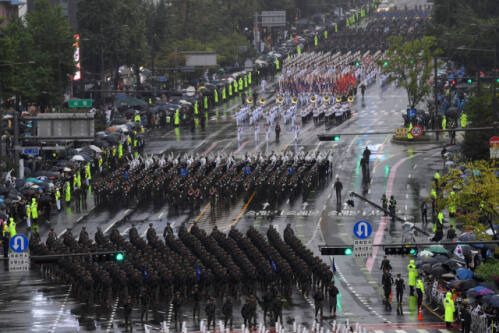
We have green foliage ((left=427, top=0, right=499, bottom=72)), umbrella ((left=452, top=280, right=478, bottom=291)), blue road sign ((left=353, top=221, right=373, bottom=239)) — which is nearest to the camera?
blue road sign ((left=353, top=221, right=373, bottom=239))

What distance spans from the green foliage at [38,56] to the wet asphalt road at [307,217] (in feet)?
32.0

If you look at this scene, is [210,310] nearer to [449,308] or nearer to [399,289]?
[399,289]

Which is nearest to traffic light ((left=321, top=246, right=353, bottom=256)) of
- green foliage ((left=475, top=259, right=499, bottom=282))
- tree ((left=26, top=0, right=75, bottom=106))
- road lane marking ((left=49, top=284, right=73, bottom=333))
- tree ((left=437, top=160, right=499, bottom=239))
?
green foliage ((left=475, top=259, right=499, bottom=282))

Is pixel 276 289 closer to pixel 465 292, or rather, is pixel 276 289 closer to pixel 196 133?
pixel 465 292

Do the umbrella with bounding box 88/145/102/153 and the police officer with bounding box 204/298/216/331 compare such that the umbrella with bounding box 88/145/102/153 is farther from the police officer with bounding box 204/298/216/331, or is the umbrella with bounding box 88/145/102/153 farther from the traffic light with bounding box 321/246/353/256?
the traffic light with bounding box 321/246/353/256

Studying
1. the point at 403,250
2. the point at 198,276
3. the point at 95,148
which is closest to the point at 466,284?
the point at 403,250

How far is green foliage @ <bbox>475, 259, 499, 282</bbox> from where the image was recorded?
58844 mm

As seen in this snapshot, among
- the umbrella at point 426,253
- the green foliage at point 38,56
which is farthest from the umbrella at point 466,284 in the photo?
the green foliage at point 38,56

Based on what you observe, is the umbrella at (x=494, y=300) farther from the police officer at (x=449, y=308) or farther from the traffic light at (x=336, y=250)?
the traffic light at (x=336, y=250)

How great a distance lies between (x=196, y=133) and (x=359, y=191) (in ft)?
98.8

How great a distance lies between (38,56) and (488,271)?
66.1 meters

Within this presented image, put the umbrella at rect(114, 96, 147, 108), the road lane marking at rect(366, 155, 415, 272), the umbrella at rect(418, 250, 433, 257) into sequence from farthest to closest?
1. the umbrella at rect(114, 96, 147, 108)
2. the road lane marking at rect(366, 155, 415, 272)
3. the umbrella at rect(418, 250, 433, 257)

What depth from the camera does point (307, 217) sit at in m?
80.7

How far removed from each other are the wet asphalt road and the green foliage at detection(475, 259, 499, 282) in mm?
3283
